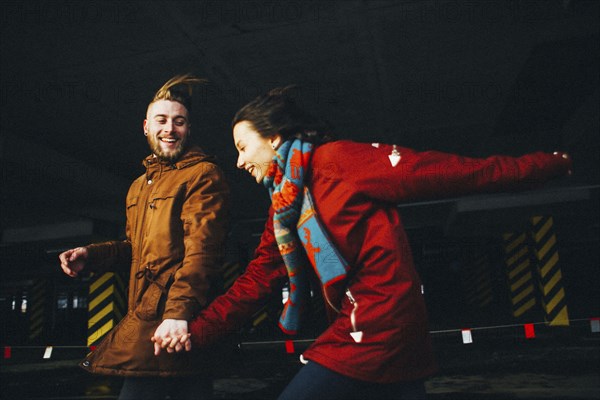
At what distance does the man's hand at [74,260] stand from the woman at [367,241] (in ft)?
3.40

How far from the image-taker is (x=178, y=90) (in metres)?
2.23

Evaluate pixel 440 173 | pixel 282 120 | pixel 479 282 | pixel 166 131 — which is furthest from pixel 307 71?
pixel 479 282

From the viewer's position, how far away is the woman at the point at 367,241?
1.37 m

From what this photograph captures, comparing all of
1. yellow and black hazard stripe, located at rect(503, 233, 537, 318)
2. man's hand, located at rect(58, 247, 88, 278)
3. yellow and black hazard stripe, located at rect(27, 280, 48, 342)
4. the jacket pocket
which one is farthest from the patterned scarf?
yellow and black hazard stripe, located at rect(27, 280, 48, 342)

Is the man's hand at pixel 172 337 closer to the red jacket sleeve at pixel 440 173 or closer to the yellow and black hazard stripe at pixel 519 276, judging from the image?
the red jacket sleeve at pixel 440 173

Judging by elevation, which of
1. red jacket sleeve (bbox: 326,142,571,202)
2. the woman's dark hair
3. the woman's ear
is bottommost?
red jacket sleeve (bbox: 326,142,571,202)

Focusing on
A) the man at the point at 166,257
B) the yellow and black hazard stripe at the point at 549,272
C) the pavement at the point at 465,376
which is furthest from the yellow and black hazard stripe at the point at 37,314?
the man at the point at 166,257

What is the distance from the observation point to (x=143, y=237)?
2033mm

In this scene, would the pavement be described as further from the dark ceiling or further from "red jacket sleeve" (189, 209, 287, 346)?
the dark ceiling

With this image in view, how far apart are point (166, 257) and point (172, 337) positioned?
0.38 meters

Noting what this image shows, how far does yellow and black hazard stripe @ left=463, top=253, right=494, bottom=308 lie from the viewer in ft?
77.0

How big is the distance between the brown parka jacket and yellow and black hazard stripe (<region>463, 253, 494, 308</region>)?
23.5m

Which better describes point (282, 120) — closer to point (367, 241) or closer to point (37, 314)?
point (367, 241)

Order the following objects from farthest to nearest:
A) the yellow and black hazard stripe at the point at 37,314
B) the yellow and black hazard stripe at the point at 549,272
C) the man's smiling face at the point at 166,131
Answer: the yellow and black hazard stripe at the point at 37,314 → the yellow and black hazard stripe at the point at 549,272 → the man's smiling face at the point at 166,131
